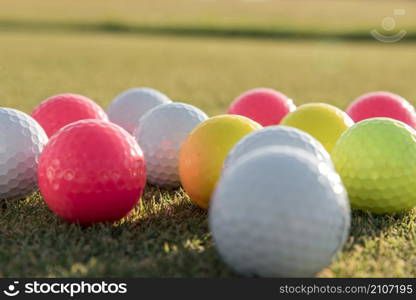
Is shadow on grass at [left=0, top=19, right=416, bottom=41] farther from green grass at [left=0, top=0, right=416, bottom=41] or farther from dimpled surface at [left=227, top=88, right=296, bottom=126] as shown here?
dimpled surface at [left=227, top=88, right=296, bottom=126]

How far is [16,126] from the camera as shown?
15.4 ft

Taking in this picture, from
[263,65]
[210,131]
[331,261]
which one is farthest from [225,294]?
[263,65]

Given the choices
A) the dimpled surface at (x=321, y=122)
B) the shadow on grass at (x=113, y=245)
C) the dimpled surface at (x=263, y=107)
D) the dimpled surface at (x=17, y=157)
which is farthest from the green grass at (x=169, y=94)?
the dimpled surface at (x=263, y=107)

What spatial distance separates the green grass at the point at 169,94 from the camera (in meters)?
3.35

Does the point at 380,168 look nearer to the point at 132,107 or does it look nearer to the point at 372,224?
the point at 372,224

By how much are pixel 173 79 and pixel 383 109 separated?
9529mm

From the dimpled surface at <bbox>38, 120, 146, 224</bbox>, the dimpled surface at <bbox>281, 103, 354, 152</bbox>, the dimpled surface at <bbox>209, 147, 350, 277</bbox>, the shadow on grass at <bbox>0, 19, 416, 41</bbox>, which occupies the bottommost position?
the dimpled surface at <bbox>209, 147, 350, 277</bbox>

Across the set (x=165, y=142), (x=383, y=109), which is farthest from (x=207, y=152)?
(x=383, y=109)

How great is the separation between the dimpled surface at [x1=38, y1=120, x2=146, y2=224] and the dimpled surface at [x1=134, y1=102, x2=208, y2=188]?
1.03 metres

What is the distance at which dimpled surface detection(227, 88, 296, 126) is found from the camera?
6.55 m

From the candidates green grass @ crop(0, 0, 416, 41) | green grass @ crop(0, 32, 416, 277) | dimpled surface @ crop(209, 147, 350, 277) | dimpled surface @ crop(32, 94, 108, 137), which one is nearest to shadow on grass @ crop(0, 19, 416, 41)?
green grass @ crop(0, 0, 416, 41)

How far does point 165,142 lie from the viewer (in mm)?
5160

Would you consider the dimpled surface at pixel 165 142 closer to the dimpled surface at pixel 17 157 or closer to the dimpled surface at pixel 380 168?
the dimpled surface at pixel 17 157

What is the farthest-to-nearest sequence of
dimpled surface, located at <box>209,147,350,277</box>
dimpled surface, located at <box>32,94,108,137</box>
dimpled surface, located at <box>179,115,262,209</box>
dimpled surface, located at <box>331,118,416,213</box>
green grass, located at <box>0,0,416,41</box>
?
green grass, located at <box>0,0,416,41</box> < dimpled surface, located at <box>32,94,108,137</box> < dimpled surface, located at <box>179,115,262,209</box> < dimpled surface, located at <box>331,118,416,213</box> < dimpled surface, located at <box>209,147,350,277</box>
